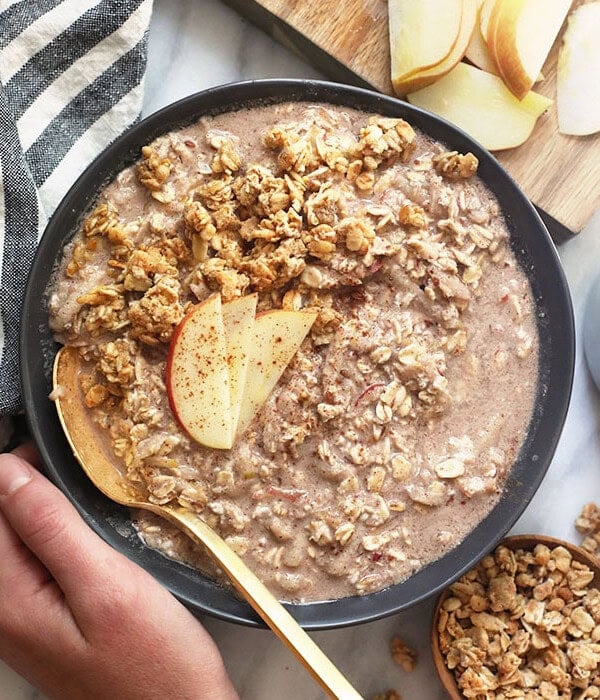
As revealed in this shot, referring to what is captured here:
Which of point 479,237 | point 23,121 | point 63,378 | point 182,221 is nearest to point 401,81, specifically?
point 479,237

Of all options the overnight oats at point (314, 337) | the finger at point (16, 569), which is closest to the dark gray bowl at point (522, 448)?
the overnight oats at point (314, 337)

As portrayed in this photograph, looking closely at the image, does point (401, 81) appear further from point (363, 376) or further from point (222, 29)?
point (363, 376)

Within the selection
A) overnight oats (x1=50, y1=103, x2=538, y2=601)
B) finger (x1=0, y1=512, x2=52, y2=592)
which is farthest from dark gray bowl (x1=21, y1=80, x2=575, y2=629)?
finger (x1=0, y1=512, x2=52, y2=592)

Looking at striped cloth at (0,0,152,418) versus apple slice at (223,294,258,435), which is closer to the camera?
apple slice at (223,294,258,435)

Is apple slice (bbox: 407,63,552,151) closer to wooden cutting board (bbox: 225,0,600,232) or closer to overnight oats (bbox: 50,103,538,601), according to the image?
wooden cutting board (bbox: 225,0,600,232)

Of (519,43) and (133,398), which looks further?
(519,43)

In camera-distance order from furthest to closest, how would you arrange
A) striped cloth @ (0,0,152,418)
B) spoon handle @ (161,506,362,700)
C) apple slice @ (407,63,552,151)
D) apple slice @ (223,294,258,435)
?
apple slice @ (407,63,552,151) < striped cloth @ (0,0,152,418) < apple slice @ (223,294,258,435) < spoon handle @ (161,506,362,700)
